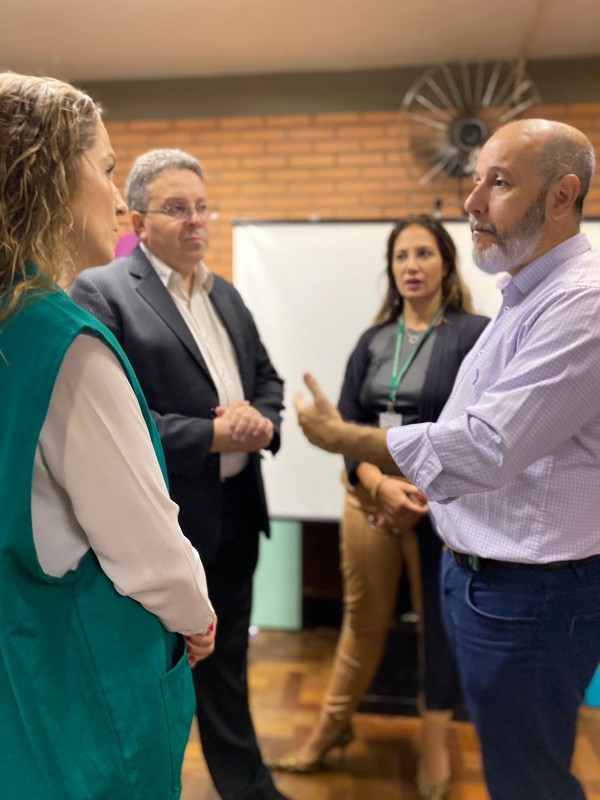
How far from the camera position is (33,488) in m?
0.91

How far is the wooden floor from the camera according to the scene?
7.47 ft

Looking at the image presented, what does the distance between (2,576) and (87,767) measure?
10.6 inches

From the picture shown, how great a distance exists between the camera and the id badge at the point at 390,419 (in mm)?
2109

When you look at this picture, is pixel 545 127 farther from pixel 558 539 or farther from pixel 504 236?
pixel 558 539

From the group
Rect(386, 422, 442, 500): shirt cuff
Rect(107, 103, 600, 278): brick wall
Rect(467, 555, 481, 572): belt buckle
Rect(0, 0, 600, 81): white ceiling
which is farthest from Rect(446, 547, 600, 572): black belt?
Rect(107, 103, 600, 278): brick wall

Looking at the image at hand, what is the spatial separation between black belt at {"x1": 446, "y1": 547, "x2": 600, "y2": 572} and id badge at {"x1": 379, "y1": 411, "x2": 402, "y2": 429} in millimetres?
667

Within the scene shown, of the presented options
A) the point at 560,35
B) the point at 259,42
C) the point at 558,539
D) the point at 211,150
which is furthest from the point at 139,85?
the point at 558,539

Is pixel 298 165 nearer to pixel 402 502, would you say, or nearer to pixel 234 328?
pixel 234 328

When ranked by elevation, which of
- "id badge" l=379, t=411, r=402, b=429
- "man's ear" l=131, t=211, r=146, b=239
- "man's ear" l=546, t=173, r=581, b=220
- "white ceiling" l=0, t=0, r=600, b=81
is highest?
"white ceiling" l=0, t=0, r=600, b=81

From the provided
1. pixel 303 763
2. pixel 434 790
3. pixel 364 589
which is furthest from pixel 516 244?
pixel 303 763

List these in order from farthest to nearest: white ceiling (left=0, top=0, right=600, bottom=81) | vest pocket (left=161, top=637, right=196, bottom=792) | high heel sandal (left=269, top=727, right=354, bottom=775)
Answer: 1. white ceiling (left=0, top=0, right=600, bottom=81)
2. high heel sandal (left=269, top=727, right=354, bottom=775)
3. vest pocket (left=161, top=637, right=196, bottom=792)

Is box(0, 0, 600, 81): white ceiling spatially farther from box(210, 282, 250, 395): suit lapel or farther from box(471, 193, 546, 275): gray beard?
box(471, 193, 546, 275): gray beard

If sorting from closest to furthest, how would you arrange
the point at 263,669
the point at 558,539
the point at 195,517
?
the point at 558,539 → the point at 195,517 → the point at 263,669

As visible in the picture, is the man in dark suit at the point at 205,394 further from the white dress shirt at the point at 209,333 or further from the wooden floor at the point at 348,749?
the wooden floor at the point at 348,749
